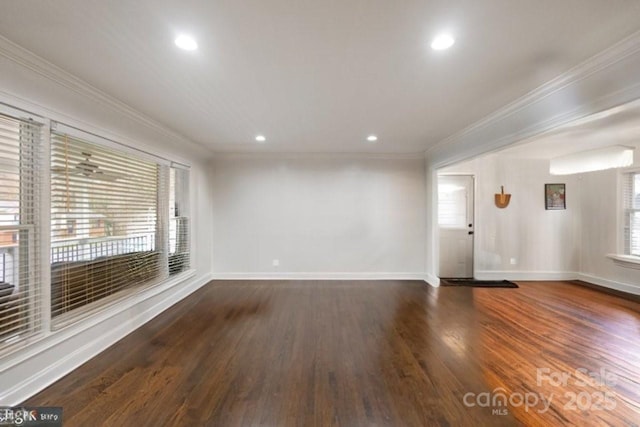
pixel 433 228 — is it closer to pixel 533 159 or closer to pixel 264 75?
pixel 533 159

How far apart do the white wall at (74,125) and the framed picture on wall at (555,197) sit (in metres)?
6.93

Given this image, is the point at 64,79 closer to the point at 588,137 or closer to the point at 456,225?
the point at 456,225

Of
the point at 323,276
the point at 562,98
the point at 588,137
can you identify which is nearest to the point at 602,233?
the point at 588,137

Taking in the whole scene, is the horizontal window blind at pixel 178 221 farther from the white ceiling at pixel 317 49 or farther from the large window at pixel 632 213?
the large window at pixel 632 213

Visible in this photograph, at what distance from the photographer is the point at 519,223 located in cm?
523

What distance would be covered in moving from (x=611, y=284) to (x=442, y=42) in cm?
579

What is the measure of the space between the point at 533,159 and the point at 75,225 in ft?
24.0

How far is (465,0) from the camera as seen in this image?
137cm

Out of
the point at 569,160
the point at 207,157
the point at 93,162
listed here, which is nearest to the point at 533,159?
the point at 569,160

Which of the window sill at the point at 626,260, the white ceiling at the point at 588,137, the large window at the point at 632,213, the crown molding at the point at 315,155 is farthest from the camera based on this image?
the crown molding at the point at 315,155

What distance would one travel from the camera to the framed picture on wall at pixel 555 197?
17.0 feet

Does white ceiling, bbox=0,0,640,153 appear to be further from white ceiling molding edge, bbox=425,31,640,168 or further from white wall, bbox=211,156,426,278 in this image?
white wall, bbox=211,156,426,278

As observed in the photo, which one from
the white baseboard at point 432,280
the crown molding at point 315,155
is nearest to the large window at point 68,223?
the crown molding at point 315,155

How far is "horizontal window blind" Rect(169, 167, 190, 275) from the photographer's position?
393 centimetres
